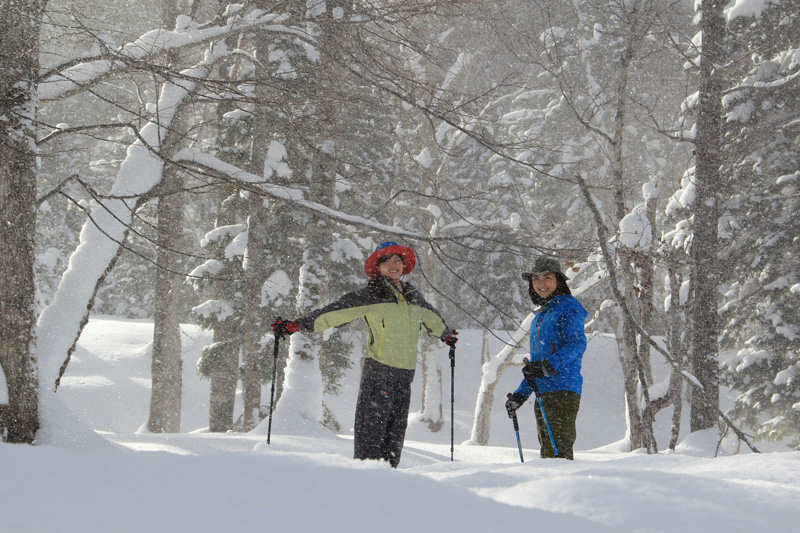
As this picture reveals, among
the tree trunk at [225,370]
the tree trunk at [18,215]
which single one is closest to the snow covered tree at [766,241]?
the tree trunk at [225,370]

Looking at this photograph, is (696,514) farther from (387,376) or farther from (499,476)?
(387,376)

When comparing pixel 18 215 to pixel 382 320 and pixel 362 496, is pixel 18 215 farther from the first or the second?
pixel 362 496

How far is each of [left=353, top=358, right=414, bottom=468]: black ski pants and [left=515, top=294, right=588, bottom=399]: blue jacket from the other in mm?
947

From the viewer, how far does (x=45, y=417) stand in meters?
4.39

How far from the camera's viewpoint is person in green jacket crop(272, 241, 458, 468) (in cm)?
468

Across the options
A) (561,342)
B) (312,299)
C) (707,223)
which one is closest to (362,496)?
(561,342)

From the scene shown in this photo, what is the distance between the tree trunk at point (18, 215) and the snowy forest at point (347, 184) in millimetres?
14

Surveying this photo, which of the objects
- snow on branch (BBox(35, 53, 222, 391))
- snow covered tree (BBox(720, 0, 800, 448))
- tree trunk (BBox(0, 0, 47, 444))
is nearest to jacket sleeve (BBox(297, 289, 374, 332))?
snow on branch (BBox(35, 53, 222, 391))

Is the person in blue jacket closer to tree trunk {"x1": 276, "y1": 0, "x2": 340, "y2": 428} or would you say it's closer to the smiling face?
the smiling face

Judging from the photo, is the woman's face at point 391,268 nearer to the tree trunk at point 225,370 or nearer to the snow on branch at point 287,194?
the snow on branch at point 287,194

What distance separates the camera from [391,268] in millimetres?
4898

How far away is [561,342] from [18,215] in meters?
3.97

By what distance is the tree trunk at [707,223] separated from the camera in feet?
27.5

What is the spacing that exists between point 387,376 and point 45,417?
2454 mm
